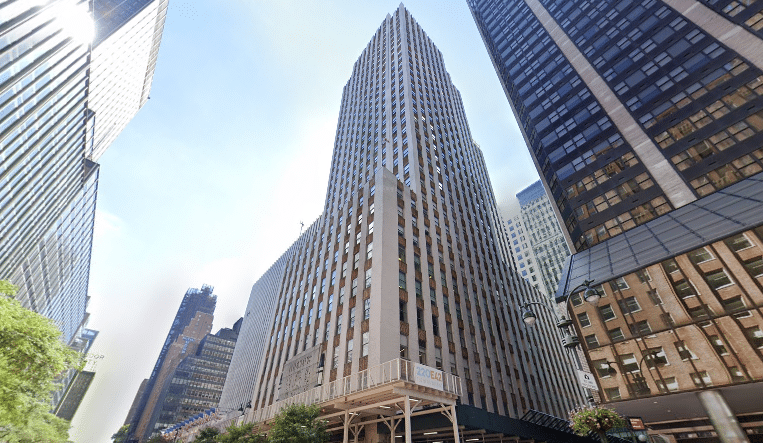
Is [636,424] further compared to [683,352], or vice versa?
[683,352]

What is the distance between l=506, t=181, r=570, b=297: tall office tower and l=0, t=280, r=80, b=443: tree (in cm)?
9028

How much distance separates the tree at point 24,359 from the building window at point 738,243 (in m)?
37.2

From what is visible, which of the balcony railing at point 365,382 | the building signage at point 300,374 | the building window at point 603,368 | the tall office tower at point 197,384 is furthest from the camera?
the tall office tower at point 197,384

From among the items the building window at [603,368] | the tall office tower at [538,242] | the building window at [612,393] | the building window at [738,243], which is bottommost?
the building window at [612,393]

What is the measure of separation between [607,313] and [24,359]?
112 feet

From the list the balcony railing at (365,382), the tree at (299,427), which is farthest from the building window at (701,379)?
the tree at (299,427)

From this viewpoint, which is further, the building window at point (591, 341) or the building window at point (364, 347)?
the building window at point (364, 347)

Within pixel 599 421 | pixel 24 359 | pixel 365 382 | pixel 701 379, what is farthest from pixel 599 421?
pixel 24 359

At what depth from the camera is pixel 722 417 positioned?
18312 millimetres

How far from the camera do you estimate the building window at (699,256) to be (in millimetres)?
20703

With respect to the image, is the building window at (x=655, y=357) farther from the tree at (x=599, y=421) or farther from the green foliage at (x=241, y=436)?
the green foliage at (x=241, y=436)

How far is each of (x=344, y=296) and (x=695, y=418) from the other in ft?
94.8

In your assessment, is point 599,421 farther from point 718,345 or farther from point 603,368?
point 718,345

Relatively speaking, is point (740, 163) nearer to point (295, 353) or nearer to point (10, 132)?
point (295, 353)
